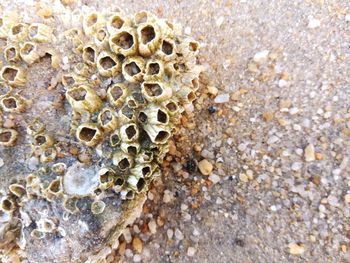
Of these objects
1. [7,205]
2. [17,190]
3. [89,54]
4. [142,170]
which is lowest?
[7,205]

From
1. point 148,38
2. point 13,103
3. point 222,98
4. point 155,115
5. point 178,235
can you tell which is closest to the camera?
point 155,115

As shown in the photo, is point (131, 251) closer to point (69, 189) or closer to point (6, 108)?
point (69, 189)

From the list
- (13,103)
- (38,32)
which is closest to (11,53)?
(38,32)

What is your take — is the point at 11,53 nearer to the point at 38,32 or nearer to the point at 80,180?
the point at 38,32

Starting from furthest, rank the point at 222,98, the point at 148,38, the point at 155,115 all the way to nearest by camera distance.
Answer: the point at 222,98 → the point at 148,38 → the point at 155,115

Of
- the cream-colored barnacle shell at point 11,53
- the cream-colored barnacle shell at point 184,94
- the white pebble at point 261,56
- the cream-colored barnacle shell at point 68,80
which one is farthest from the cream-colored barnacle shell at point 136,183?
the white pebble at point 261,56

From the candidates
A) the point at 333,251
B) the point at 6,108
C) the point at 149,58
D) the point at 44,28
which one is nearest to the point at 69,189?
the point at 6,108
